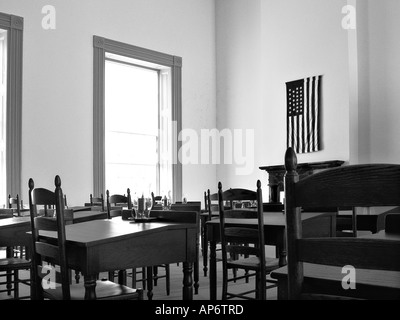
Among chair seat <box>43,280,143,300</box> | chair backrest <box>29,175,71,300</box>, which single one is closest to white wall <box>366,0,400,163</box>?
chair seat <box>43,280,143,300</box>

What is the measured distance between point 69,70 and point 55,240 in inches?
248

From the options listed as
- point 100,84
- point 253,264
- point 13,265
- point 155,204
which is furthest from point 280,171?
point 13,265

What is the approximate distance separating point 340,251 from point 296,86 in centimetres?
792

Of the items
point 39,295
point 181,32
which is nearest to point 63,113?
point 181,32

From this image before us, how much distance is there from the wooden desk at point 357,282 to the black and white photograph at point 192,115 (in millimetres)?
1219

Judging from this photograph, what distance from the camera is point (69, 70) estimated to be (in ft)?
26.9

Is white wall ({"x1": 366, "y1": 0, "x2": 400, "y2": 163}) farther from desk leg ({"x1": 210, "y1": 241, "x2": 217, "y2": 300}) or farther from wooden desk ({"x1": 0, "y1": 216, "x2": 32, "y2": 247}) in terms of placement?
wooden desk ({"x1": 0, "y1": 216, "x2": 32, "y2": 247})

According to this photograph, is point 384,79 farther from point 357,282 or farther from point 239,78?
point 357,282

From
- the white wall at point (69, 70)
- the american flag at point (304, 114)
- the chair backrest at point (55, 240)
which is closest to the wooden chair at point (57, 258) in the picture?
the chair backrest at point (55, 240)

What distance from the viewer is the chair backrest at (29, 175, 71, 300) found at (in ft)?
6.88

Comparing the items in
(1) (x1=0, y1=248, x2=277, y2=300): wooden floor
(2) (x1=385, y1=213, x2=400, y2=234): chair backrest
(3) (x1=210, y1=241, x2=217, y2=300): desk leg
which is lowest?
(1) (x1=0, y1=248, x2=277, y2=300): wooden floor

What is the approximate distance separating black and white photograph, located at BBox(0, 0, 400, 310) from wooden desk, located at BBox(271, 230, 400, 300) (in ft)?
4.00

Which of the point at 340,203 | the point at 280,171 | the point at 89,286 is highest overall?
the point at 280,171
